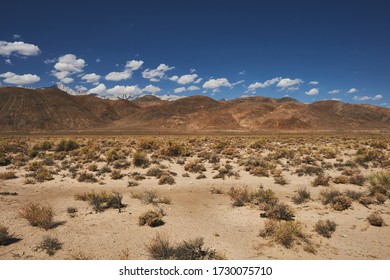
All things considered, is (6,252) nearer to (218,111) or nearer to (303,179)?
(303,179)

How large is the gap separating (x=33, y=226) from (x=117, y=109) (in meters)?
148

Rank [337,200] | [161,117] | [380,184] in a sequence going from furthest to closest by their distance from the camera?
[161,117] < [380,184] < [337,200]

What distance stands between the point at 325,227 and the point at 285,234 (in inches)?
62.8

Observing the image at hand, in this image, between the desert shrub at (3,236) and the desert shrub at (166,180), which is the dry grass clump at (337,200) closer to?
the desert shrub at (166,180)

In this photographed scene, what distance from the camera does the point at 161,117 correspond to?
12681 centimetres

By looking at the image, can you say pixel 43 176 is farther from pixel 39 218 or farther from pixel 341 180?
pixel 341 180

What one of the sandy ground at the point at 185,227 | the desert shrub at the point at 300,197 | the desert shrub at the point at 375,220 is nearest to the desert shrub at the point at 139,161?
the sandy ground at the point at 185,227

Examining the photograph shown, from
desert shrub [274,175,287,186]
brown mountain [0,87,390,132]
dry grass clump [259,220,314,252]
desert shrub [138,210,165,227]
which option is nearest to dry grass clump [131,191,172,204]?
desert shrub [138,210,165,227]

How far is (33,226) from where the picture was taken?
8.91 metres

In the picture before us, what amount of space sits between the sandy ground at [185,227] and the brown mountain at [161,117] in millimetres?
92924

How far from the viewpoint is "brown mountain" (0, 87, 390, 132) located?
10925cm

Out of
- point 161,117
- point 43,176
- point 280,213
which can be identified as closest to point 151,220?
point 280,213

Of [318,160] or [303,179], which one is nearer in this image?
[303,179]
